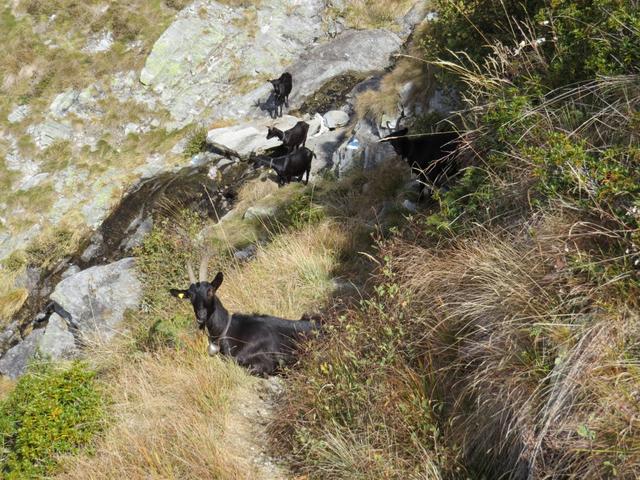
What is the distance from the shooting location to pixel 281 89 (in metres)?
17.7

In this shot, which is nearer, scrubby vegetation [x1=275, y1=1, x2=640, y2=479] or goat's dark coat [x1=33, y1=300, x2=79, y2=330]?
scrubby vegetation [x1=275, y1=1, x2=640, y2=479]

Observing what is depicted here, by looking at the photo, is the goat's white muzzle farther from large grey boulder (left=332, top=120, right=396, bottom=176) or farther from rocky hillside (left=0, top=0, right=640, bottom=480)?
large grey boulder (left=332, top=120, right=396, bottom=176)

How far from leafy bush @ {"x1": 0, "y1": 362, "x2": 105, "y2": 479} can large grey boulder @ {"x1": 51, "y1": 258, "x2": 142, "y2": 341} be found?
4727mm

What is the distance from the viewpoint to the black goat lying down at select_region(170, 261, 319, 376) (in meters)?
6.08

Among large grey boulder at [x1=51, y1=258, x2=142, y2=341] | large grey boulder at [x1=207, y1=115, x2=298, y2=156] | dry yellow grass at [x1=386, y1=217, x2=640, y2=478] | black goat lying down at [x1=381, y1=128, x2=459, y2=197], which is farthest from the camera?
large grey boulder at [x1=207, y1=115, x2=298, y2=156]

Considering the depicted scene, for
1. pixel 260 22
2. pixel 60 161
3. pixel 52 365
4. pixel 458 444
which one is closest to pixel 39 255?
pixel 60 161

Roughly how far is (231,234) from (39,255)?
751 cm

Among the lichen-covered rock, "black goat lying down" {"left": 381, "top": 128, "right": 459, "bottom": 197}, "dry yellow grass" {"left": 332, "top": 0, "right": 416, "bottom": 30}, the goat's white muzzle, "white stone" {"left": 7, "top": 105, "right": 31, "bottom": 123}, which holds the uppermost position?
the goat's white muzzle

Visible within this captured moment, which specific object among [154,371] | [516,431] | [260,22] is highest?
[516,431]

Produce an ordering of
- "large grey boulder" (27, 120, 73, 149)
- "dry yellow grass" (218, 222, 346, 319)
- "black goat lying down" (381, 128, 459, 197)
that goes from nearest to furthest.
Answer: "dry yellow grass" (218, 222, 346, 319)
"black goat lying down" (381, 128, 459, 197)
"large grey boulder" (27, 120, 73, 149)

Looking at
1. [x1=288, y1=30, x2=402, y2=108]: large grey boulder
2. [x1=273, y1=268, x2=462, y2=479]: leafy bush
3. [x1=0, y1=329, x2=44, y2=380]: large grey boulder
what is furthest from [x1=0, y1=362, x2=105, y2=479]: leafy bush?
[x1=288, y1=30, x2=402, y2=108]: large grey boulder

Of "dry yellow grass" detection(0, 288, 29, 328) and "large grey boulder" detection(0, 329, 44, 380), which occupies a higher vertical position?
"large grey boulder" detection(0, 329, 44, 380)

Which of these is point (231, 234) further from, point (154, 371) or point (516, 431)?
point (516, 431)

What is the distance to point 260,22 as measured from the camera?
70.0ft
